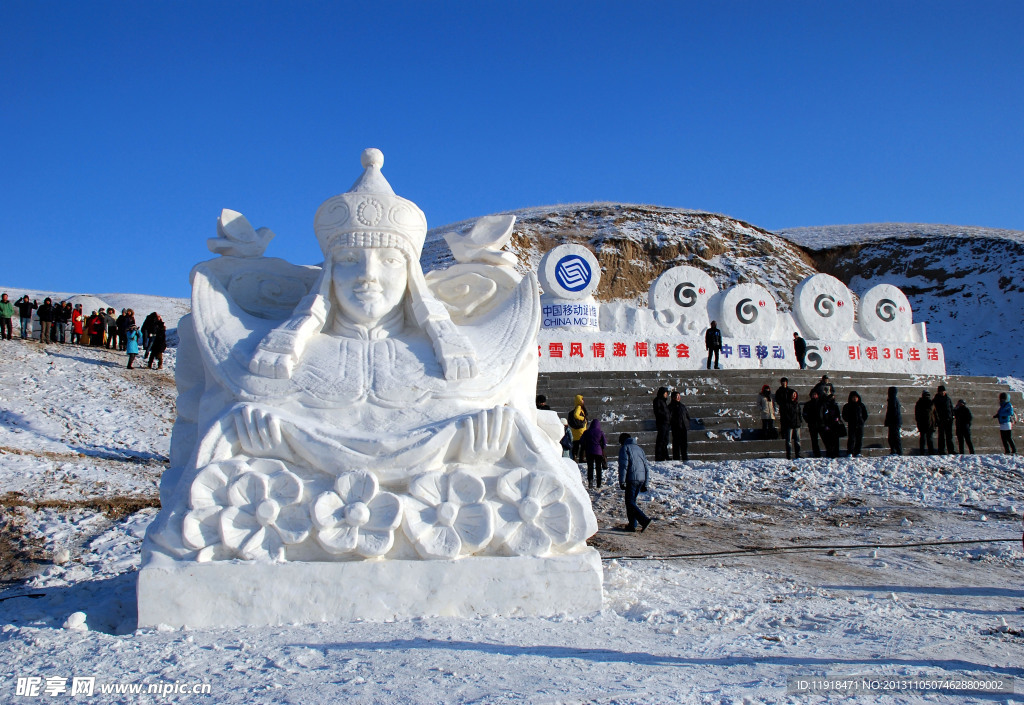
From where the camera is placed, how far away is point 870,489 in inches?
322

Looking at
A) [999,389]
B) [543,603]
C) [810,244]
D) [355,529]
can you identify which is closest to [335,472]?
[355,529]

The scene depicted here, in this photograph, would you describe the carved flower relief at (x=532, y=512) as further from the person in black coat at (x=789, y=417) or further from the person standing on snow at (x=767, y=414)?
the person standing on snow at (x=767, y=414)

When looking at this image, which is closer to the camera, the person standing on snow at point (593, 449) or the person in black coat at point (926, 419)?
the person standing on snow at point (593, 449)

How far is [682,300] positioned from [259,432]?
13253mm

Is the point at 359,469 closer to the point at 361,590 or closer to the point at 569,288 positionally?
the point at 361,590

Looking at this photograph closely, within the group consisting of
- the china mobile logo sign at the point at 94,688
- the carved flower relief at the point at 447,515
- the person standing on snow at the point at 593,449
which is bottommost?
the china mobile logo sign at the point at 94,688

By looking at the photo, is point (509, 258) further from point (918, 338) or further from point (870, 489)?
point (918, 338)

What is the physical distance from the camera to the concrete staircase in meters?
11.1

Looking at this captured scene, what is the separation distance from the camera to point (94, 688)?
265cm

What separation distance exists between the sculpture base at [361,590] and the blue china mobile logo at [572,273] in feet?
37.6

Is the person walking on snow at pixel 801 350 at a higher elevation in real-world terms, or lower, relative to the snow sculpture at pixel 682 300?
lower

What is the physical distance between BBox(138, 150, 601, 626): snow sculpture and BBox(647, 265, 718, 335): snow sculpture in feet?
39.0

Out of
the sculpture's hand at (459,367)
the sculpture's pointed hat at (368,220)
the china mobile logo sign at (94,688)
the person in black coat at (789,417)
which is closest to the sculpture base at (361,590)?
the china mobile logo sign at (94,688)

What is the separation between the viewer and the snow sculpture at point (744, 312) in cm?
1570
